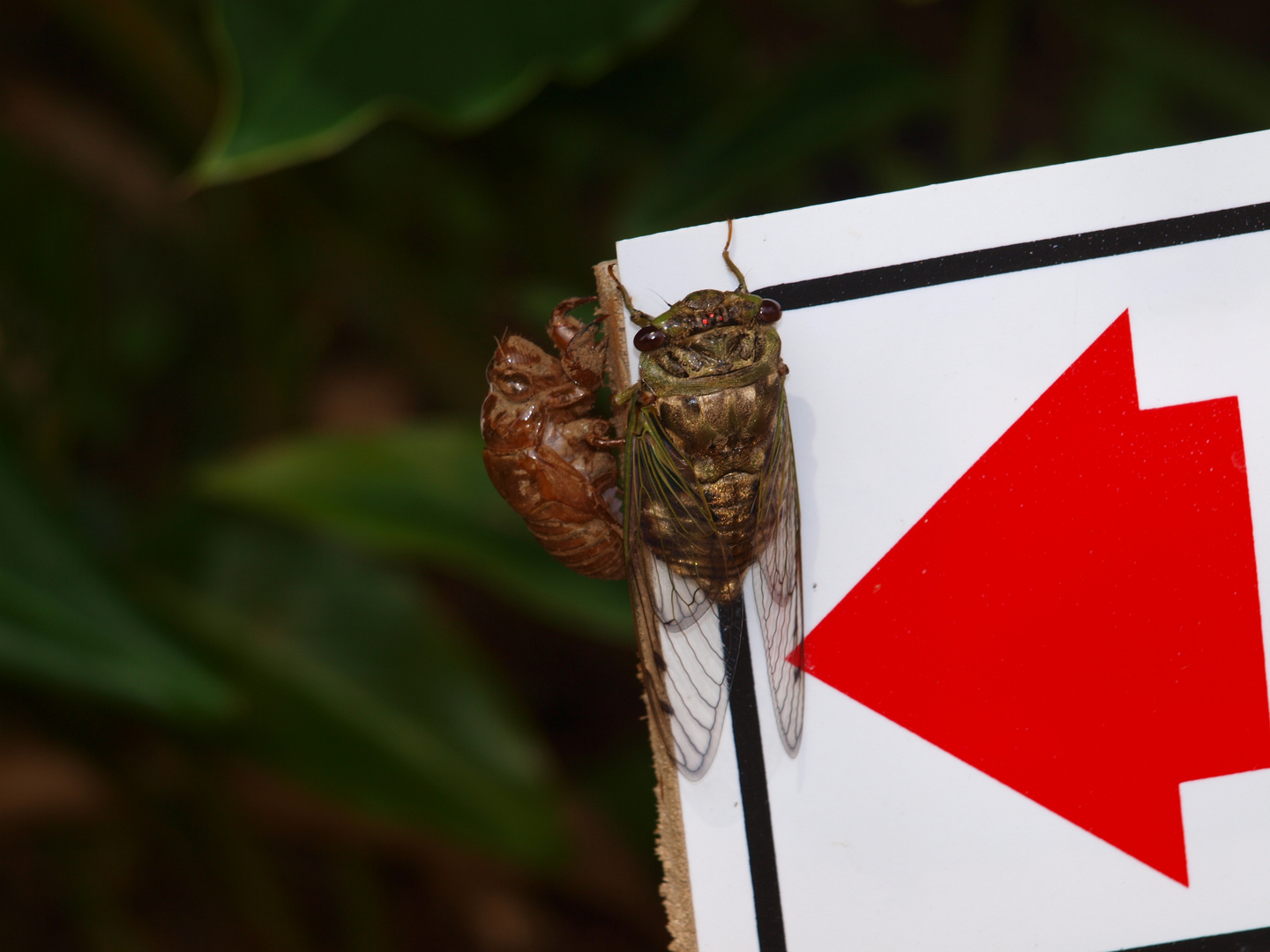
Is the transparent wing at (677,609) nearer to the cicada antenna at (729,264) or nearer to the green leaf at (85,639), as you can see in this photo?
the cicada antenna at (729,264)

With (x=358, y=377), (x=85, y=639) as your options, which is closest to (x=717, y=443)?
(x=85, y=639)

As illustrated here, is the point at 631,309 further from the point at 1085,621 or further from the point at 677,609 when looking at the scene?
the point at 1085,621

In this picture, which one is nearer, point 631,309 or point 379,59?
point 631,309

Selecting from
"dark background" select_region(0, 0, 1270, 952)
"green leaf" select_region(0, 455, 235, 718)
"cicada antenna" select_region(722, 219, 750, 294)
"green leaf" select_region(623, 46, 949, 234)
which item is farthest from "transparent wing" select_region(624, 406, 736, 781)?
"green leaf" select_region(623, 46, 949, 234)

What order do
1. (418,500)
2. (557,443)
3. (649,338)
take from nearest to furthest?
(649,338)
(557,443)
(418,500)

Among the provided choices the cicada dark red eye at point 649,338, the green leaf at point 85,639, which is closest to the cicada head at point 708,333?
the cicada dark red eye at point 649,338

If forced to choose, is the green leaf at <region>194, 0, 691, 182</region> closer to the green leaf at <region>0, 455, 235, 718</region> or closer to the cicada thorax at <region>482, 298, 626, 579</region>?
the cicada thorax at <region>482, 298, 626, 579</region>

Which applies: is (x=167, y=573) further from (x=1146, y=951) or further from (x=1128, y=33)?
(x=1128, y=33)
